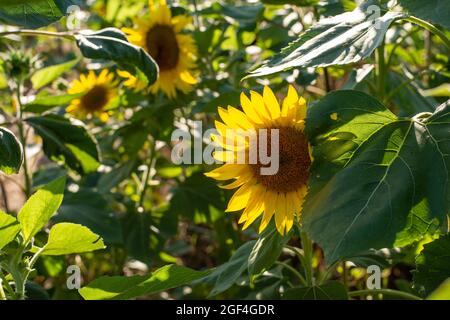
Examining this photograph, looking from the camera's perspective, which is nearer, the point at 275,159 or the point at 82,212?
the point at 275,159

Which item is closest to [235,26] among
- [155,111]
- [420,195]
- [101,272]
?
[155,111]

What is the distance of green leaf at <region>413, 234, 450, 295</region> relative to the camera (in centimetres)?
98

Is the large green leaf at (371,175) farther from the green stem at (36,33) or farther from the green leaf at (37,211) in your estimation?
the green stem at (36,33)

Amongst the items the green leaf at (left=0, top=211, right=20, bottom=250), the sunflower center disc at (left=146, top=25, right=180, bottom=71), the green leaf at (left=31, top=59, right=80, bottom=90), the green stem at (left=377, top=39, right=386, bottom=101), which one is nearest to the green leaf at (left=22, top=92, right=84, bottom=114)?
the green leaf at (left=31, top=59, right=80, bottom=90)

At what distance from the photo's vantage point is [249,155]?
3.33ft

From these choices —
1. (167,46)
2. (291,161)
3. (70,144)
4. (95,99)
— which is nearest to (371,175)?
(291,161)

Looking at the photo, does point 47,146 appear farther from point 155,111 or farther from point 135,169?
point 135,169

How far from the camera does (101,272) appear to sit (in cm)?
206

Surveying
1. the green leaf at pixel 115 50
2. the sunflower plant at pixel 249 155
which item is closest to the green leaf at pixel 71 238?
the sunflower plant at pixel 249 155

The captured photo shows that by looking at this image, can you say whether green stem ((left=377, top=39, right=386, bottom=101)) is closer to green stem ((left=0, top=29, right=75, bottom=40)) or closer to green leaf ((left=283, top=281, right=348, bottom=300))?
green leaf ((left=283, top=281, right=348, bottom=300))

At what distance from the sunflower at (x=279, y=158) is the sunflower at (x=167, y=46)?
0.68 m

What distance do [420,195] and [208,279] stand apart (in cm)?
45

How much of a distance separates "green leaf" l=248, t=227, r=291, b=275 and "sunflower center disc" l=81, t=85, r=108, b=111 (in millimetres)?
Answer: 952

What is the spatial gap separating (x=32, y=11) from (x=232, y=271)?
0.47m
